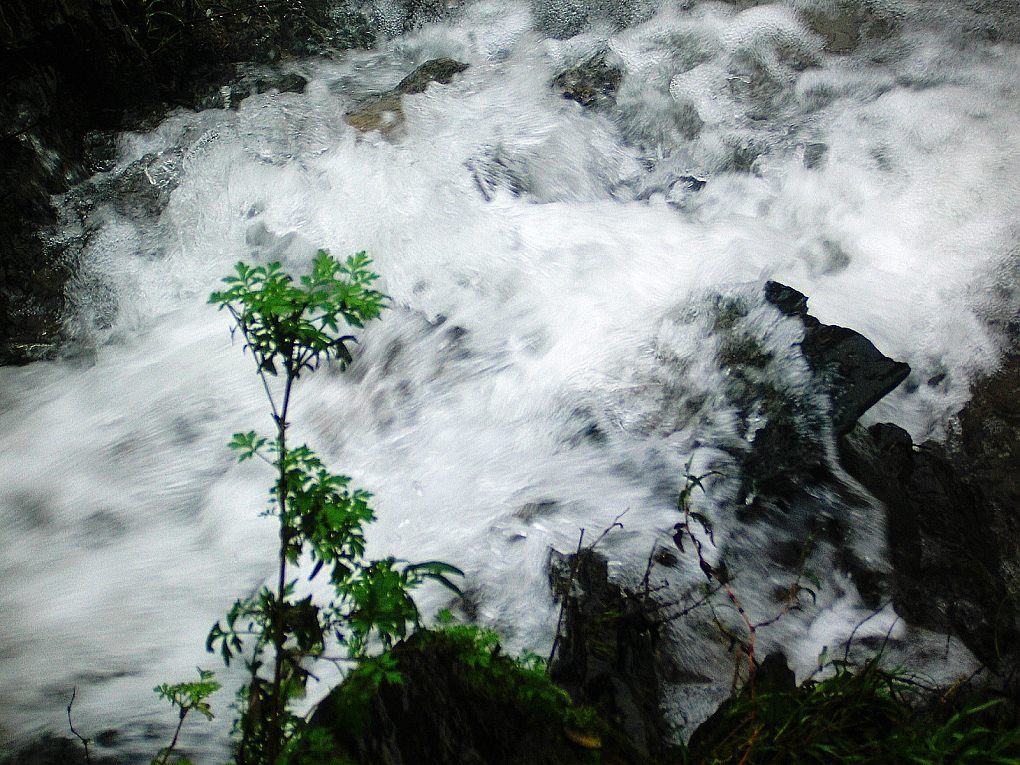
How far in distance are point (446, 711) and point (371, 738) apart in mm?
212

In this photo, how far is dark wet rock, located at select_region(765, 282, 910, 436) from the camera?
306 cm

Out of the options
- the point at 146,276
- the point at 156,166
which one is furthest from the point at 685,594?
the point at 156,166

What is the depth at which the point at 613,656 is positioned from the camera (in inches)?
95.8

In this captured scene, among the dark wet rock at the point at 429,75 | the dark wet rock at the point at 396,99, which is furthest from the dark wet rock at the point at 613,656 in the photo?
the dark wet rock at the point at 429,75

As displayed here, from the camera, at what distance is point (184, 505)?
3.24 meters

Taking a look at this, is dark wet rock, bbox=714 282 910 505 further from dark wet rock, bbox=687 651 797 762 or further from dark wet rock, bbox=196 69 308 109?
dark wet rock, bbox=196 69 308 109

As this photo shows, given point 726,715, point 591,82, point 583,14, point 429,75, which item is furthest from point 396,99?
point 726,715

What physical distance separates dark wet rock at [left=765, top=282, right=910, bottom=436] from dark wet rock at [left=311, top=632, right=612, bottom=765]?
1.86 metres

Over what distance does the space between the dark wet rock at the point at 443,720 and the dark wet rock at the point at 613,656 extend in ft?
0.97

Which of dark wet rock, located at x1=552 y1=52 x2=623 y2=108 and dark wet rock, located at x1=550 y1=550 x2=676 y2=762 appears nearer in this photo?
dark wet rock, located at x1=550 y1=550 x2=676 y2=762

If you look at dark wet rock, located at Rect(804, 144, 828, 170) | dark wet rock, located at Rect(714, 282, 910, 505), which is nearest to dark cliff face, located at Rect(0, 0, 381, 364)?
dark wet rock, located at Rect(714, 282, 910, 505)

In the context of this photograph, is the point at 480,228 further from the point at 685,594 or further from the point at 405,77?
the point at 685,594

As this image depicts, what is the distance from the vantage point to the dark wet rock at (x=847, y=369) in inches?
120

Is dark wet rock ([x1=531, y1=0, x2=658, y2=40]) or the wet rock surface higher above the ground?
dark wet rock ([x1=531, y1=0, x2=658, y2=40])
